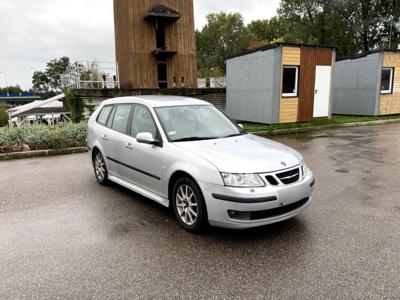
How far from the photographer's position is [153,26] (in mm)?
22609

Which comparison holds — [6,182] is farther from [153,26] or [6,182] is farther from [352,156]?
[153,26]

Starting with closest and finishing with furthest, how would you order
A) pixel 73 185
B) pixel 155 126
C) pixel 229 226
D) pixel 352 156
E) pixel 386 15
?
pixel 229 226 < pixel 155 126 < pixel 73 185 < pixel 352 156 < pixel 386 15

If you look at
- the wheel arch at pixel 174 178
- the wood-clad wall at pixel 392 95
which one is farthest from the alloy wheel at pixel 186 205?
the wood-clad wall at pixel 392 95

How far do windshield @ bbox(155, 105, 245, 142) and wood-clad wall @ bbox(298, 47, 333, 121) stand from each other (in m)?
10.3

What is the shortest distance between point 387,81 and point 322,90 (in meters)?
5.44

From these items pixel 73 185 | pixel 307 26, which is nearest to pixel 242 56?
pixel 73 185

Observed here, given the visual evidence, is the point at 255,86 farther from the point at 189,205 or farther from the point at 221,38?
the point at 221,38

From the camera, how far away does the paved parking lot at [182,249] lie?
2959mm

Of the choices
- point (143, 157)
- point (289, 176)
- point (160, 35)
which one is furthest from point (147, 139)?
point (160, 35)

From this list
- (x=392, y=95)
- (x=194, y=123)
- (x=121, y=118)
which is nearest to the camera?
(x=194, y=123)

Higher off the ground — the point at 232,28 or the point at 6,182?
the point at 232,28

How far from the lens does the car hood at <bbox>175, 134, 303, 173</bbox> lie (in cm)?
369

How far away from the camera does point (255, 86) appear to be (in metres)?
15.1

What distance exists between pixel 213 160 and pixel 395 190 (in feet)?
12.7
